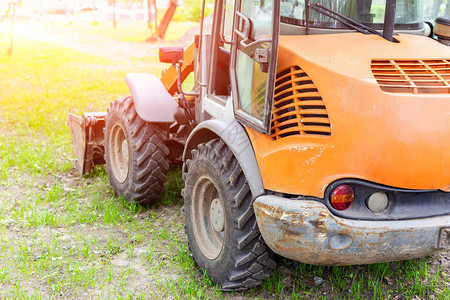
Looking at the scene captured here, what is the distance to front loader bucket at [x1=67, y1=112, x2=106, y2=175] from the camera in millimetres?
6387

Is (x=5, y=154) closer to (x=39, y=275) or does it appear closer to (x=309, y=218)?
(x=39, y=275)

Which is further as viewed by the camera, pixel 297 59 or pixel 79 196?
pixel 79 196

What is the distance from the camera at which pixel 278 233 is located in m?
3.35

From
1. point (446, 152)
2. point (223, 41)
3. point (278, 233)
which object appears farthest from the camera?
point (223, 41)

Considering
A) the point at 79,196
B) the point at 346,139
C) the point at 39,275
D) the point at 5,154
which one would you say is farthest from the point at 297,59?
the point at 5,154

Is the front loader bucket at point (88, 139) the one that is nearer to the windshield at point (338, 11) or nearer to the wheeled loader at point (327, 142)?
the wheeled loader at point (327, 142)

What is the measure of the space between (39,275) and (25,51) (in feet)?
46.4

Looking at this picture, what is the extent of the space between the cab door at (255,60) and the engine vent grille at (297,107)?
0.28 feet

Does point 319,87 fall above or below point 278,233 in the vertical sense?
above

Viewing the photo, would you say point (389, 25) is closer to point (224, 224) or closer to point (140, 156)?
point (224, 224)

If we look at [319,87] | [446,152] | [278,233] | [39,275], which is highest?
[319,87]

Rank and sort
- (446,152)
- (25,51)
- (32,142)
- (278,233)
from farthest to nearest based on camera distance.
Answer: (25,51) → (32,142) → (278,233) → (446,152)

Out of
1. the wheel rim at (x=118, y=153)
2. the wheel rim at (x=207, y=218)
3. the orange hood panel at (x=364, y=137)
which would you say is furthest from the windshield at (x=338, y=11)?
the wheel rim at (x=118, y=153)

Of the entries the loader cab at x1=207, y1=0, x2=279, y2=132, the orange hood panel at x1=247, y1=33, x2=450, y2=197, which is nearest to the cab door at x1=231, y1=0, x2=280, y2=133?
the loader cab at x1=207, y1=0, x2=279, y2=132
